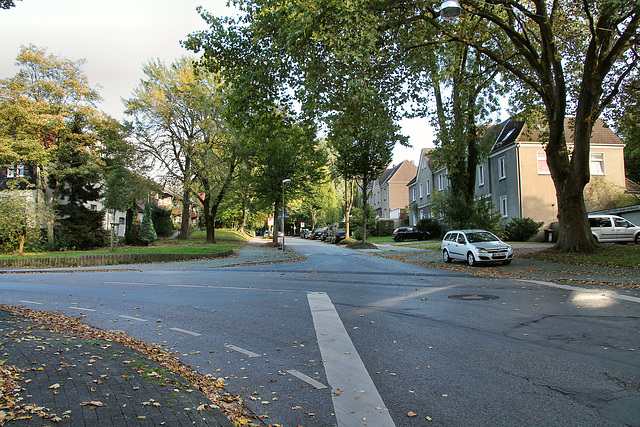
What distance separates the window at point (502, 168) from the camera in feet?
120

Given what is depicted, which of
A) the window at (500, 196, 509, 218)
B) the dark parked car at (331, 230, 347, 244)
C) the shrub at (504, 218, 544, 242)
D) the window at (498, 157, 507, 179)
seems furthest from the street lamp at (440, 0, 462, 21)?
the dark parked car at (331, 230, 347, 244)

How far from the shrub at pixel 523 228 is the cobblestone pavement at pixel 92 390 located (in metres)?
32.2

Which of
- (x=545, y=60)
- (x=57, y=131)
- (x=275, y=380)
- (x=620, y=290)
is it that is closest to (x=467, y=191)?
(x=545, y=60)

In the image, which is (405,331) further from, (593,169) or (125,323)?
(593,169)

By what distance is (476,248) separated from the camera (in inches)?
722

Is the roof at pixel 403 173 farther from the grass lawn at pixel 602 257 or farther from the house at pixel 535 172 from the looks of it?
the grass lawn at pixel 602 257

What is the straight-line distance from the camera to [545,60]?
18.5 metres

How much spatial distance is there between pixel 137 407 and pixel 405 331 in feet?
13.8

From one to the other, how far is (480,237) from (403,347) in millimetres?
14913

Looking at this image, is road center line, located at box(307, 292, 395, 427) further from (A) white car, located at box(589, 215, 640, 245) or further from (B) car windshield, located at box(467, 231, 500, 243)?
(A) white car, located at box(589, 215, 640, 245)

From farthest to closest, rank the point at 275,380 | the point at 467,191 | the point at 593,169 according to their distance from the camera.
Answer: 1. the point at 593,169
2. the point at 467,191
3. the point at 275,380

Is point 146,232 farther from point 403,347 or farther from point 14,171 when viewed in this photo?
point 403,347

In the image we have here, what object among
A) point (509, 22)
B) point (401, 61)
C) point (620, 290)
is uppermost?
point (509, 22)

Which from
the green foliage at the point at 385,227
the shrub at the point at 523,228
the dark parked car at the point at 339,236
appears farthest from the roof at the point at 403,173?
the shrub at the point at 523,228
